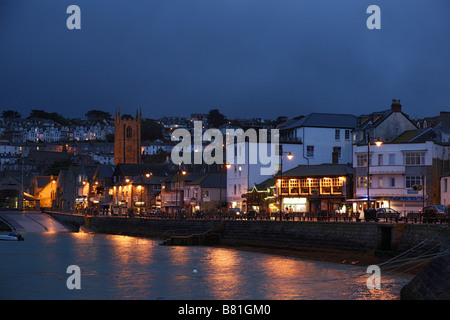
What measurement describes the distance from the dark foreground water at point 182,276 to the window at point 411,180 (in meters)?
24.6

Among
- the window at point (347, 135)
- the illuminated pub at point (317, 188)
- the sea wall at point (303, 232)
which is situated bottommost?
the sea wall at point (303, 232)

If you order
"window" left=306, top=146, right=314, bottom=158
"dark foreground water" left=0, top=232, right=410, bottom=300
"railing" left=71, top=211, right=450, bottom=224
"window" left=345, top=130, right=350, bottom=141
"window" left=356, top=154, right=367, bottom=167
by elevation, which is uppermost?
"window" left=345, top=130, right=350, bottom=141

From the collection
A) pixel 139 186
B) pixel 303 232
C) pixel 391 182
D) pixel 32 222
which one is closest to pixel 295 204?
pixel 391 182

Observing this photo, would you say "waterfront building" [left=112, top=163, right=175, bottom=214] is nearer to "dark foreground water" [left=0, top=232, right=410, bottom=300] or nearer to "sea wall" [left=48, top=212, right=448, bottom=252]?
"sea wall" [left=48, top=212, right=448, bottom=252]

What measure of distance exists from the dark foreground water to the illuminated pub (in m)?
24.7

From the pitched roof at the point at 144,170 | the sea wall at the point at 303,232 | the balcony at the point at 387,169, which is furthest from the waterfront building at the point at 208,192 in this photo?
the balcony at the point at 387,169

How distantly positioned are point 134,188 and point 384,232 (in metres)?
84.6

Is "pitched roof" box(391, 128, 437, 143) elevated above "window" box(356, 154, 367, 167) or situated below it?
above

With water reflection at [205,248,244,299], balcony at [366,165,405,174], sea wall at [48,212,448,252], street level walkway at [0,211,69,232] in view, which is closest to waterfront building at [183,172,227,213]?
sea wall at [48,212,448,252]

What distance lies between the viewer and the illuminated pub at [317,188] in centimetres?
8306

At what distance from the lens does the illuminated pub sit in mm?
83062

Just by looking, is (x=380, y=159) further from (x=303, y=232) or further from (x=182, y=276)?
(x=182, y=276)

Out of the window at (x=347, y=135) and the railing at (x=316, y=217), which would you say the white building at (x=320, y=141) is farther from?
the railing at (x=316, y=217)

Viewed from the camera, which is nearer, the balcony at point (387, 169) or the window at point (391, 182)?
the balcony at point (387, 169)
